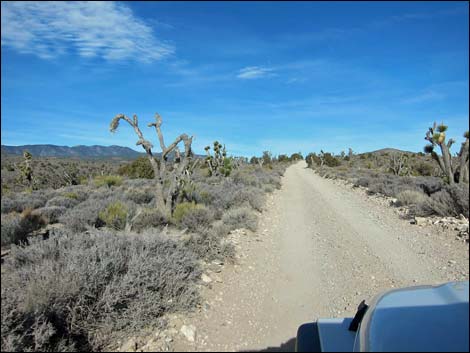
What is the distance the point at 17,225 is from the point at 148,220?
247 inches

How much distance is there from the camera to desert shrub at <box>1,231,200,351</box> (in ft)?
8.89

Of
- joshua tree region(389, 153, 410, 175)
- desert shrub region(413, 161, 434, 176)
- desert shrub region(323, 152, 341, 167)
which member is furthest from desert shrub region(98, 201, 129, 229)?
desert shrub region(323, 152, 341, 167)

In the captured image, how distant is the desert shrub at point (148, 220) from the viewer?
7953 millimetres

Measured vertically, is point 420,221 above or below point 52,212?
above

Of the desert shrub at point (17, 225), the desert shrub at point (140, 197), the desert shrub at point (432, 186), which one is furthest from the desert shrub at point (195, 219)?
the desert shrub at point (17, 225)

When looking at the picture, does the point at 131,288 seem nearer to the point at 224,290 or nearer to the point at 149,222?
the point at 224,290

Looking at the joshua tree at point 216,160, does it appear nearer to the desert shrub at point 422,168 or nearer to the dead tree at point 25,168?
the desert shrub at point 422,168

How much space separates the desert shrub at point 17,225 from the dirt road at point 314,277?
1.77 metres

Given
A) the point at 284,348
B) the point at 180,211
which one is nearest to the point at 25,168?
the point at 284,348

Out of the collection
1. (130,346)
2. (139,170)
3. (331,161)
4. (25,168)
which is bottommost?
(130,346)

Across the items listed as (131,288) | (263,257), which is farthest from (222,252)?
(131,288)

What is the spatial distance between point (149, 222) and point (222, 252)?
2.96 metres

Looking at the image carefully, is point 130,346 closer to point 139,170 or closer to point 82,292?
point 82,292

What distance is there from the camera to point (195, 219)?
866 cm
